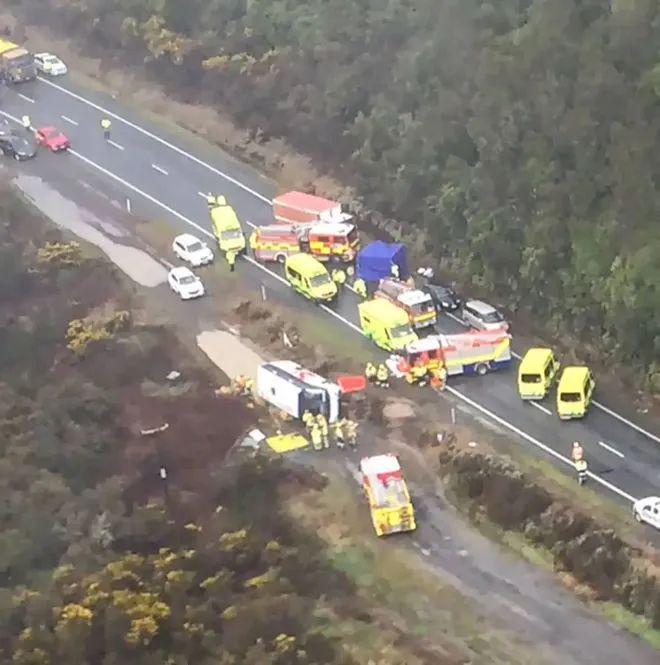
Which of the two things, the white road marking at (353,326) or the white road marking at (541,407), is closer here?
the white road marking at (353,326)

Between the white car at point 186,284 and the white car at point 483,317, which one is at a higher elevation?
the white car at point 483,317

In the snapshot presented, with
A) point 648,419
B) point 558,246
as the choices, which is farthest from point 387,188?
point 648,419

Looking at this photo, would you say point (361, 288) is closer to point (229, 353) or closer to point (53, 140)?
point (229, 353)

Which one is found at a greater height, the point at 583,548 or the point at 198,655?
A: the point at 583,548

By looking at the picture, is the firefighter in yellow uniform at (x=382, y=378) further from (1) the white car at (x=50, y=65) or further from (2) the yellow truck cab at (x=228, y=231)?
→ (1) the white car at (x=50, y=65)

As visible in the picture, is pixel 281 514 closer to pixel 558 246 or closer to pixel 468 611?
pixel 468 611

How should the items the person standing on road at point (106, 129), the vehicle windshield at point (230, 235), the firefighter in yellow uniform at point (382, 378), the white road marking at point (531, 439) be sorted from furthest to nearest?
the person standing on road at point (106, 129) → the vehicle windshield at point (230, 235) → the firefighter in yellow uniform at point (382, 378) → the white road marking at point (531, 439)

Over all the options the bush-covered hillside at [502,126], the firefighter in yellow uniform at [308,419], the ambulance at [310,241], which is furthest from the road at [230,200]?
the firefighter in yellow uniform at [308,419]
